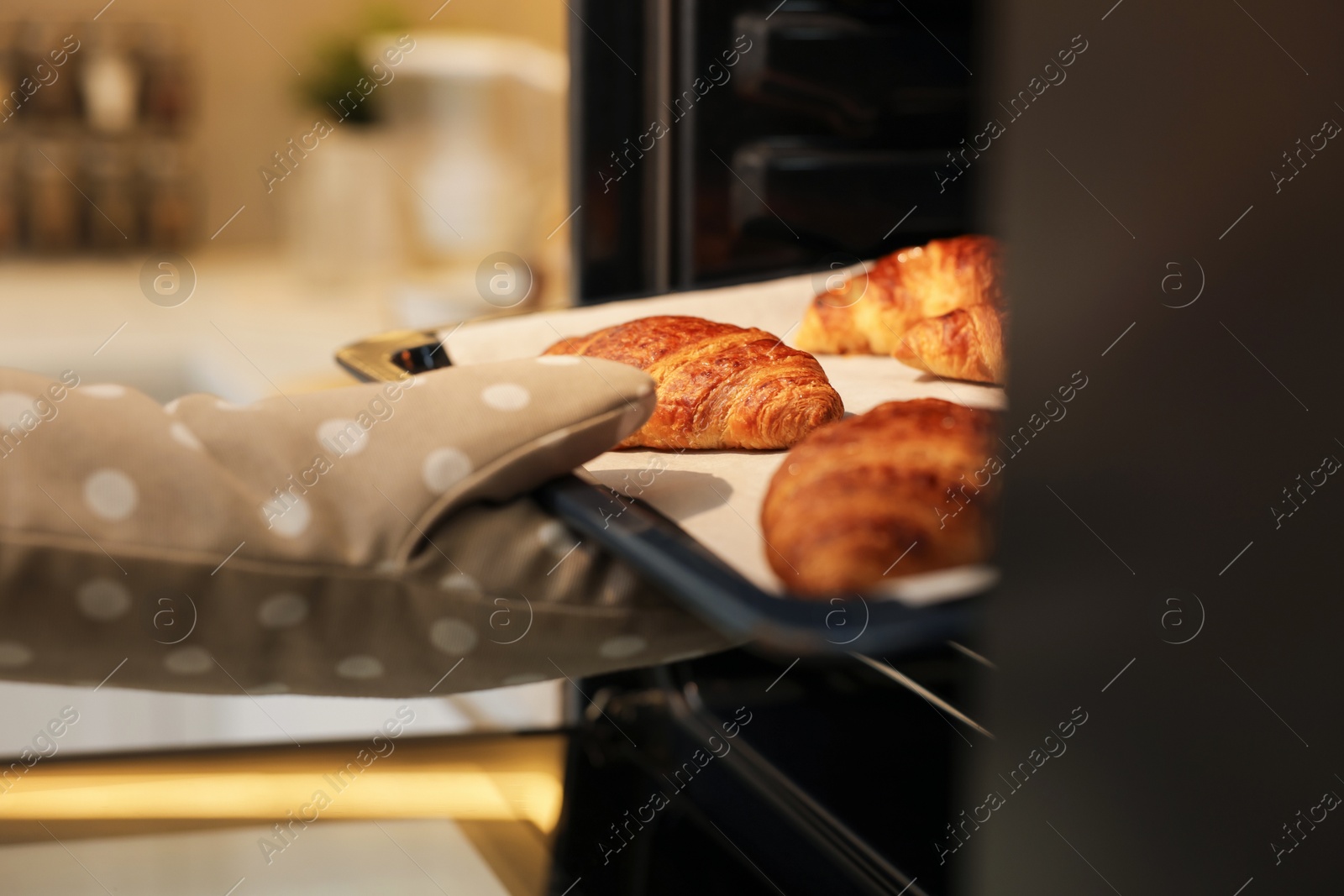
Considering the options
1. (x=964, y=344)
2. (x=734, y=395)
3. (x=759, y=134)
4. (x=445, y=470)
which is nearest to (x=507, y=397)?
(x=445, y=470)

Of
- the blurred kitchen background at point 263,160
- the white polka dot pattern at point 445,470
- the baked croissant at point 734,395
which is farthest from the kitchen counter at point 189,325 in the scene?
the white polka dot pattern at point 445,470

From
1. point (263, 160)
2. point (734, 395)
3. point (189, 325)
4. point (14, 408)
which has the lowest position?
point (734, 395)

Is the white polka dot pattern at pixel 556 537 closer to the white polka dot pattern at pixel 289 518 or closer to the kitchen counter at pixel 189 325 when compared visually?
the white polka dot pattern at pixel 289 518

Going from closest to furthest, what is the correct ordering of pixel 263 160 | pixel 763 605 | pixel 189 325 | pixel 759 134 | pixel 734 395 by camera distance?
1. pixel 763 605
2. pixel 734 395
3. pixel 759 134
4. pixel 189 325
5. pixel 263 160

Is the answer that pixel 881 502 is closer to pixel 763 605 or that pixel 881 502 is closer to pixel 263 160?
pixel 763 605

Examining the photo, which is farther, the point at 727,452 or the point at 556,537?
the point at 727,452

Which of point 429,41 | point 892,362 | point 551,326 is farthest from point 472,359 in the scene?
point 429,41

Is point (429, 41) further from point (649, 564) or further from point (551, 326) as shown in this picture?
point (649, 564)
